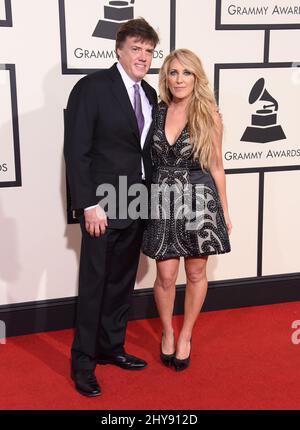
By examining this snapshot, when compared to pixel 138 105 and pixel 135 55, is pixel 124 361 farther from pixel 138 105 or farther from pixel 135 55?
pixel 135 55

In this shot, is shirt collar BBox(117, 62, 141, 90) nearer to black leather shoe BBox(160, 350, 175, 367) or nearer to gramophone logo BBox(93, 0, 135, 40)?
gramophone logo BBox(93, 0, 135, 40)

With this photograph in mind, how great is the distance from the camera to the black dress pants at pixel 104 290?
8.33ft

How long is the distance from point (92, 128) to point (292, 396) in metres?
1.48

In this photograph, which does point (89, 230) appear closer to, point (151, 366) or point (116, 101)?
point (116, 101)

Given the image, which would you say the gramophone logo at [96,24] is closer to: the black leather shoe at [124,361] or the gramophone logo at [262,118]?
the gramophone logo at [262,118]

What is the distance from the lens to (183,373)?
277 centimetres

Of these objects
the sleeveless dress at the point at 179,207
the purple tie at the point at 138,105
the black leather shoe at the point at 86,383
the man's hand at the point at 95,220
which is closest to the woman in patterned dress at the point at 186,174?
Result: the sleeveless dress at the point at 179,207

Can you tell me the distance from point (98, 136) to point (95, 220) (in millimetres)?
359

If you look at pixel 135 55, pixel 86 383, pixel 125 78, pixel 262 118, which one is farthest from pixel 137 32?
pixel 86 383

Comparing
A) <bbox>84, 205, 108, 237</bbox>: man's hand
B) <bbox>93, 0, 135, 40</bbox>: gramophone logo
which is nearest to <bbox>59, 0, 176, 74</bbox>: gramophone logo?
<bbox>93, 0, 135, 40</bbox>: gramophone logo

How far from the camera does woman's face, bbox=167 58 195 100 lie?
2.53 m

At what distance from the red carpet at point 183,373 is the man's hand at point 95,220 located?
750 millimetres

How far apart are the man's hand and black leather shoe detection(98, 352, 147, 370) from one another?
2.39 ft

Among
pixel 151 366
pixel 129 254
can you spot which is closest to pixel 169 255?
pixel 129 254
